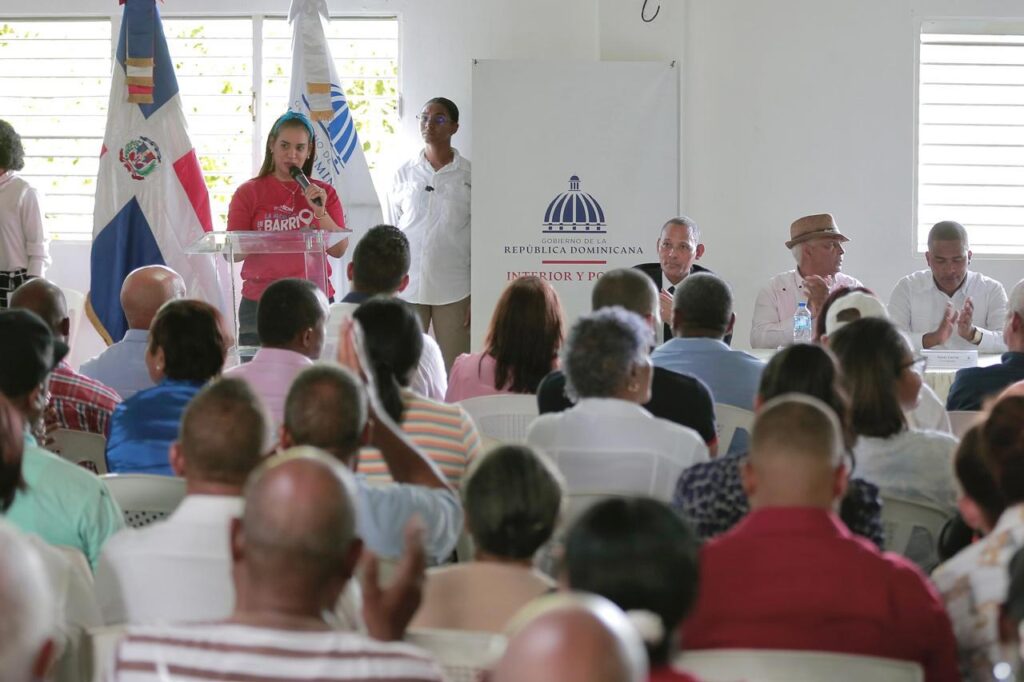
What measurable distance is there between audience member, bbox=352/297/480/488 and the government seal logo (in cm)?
446

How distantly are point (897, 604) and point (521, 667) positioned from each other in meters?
1.10

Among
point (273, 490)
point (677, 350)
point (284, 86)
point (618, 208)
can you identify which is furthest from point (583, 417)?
point (284, 86)

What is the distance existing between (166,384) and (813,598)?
6.66 ft

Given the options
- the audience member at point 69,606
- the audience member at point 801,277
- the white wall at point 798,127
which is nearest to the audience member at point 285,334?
the audience member at point 69,606

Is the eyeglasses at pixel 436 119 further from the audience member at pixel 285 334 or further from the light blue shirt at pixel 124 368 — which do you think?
the audience member at pixel 285 334

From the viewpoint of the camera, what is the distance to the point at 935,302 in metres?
6.56

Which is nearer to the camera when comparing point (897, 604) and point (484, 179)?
point (897, 604)

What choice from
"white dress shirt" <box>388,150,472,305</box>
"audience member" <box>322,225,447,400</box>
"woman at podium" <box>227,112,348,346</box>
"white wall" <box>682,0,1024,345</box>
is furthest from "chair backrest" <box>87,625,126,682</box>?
"white wall" <box>682,0,1024,345</box>

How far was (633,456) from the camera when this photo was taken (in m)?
3.01

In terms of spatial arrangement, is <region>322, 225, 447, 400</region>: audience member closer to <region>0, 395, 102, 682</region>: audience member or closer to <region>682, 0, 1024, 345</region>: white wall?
<region>0, 395, 102, 682</region>: audience member

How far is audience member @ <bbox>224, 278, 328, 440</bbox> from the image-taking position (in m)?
3.63

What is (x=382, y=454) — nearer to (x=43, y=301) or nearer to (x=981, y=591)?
(x=981, y=591)

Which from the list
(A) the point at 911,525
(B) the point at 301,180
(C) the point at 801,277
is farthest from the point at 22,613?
(C) the point at 801,277

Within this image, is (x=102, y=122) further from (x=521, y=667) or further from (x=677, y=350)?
(x=521, y=667)
